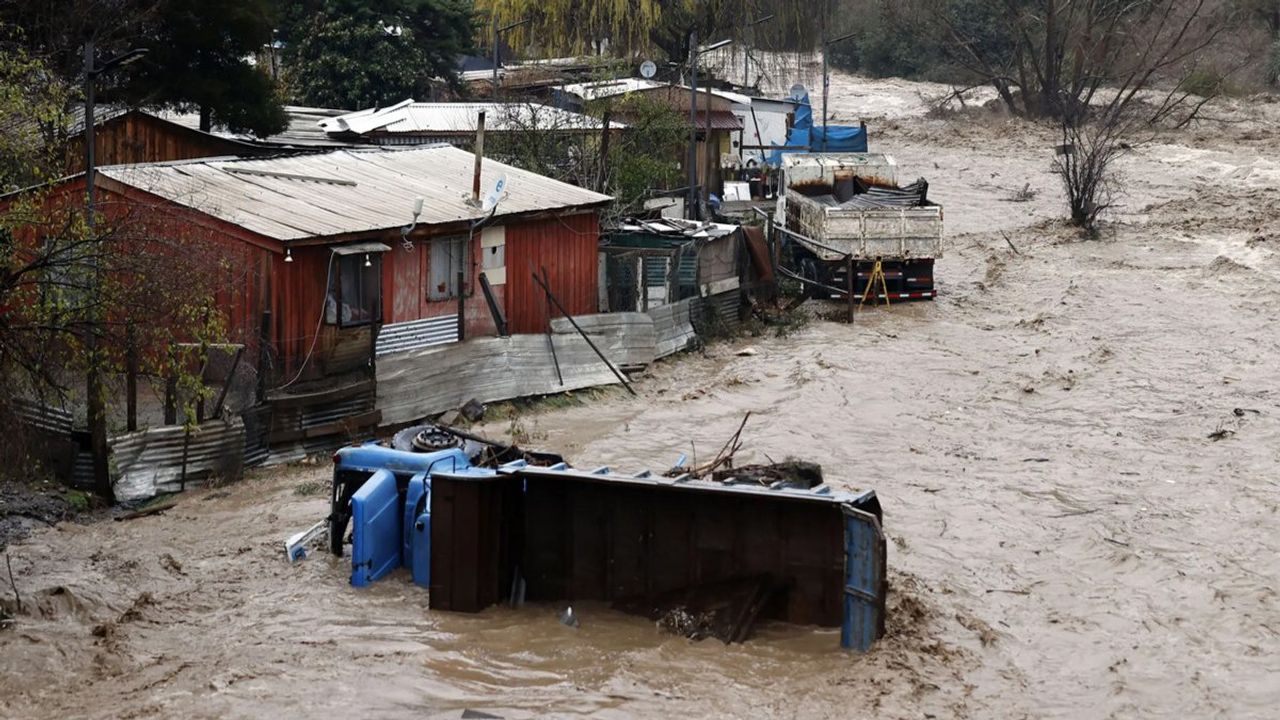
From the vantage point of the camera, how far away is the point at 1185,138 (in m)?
47.1

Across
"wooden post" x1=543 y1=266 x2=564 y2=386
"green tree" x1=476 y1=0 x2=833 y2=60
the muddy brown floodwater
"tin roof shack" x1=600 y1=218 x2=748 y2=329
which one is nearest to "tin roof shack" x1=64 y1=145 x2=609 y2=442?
"wooden post" x1=543 y1=266 x2=564 y2=386

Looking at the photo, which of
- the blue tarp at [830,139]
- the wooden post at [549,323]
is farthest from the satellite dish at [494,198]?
the blue tarp at [830,139]

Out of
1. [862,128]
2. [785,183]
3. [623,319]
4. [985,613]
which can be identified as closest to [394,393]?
[623,319]

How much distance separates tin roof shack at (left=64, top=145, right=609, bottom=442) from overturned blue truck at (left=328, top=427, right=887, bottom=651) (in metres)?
4.95

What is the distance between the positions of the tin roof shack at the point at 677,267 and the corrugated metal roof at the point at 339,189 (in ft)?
3.80

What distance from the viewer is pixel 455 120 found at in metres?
31.3

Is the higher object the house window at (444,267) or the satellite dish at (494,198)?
the satellite dish at (494,198)

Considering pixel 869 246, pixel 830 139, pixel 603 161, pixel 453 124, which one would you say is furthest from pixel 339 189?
pixel 830 139

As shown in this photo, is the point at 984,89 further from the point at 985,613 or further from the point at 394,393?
the point at 985,613

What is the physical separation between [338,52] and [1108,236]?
63.9 feet

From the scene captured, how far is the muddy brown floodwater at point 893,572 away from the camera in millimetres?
9797

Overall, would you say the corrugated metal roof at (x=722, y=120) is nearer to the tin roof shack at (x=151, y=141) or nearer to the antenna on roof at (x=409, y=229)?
the tin roof shack at (x=151, y=141)

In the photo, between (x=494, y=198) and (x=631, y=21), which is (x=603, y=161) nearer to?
(x=494, y=198)

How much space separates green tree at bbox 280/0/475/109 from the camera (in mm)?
36594
